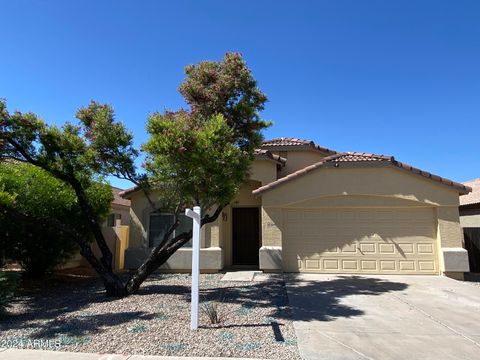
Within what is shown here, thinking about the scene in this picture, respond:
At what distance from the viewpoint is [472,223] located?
18.6 metres

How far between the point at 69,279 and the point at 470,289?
13.0 meters

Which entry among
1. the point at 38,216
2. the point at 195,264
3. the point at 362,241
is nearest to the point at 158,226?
the point at 38,216

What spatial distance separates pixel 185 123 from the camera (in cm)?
857

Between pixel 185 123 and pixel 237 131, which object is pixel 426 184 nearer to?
pixel 237 131

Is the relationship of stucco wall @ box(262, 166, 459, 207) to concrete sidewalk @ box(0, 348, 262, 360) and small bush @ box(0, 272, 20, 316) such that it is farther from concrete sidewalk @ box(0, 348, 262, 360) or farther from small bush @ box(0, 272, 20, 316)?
concrete sidewalk @ box(0, 348, 262, 360)

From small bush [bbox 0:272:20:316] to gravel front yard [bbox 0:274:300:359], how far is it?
0.97 ft

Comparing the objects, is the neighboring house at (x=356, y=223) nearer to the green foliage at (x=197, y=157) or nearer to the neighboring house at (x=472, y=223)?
the neighboring house at (x=472, y=223)

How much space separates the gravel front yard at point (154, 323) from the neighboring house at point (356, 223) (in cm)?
298

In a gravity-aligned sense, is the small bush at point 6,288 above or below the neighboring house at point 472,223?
below

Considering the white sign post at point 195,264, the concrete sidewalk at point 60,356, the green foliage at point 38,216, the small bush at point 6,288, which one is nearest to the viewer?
the concrete sidewalk at point 60,356

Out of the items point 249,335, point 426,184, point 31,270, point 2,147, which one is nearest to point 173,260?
point 31,270

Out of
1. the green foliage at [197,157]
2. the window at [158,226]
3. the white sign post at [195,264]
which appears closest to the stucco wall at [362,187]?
the window at [158,226]

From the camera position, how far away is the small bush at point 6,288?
7312mm

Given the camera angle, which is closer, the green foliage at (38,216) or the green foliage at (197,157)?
the green foliage at (197,157)
